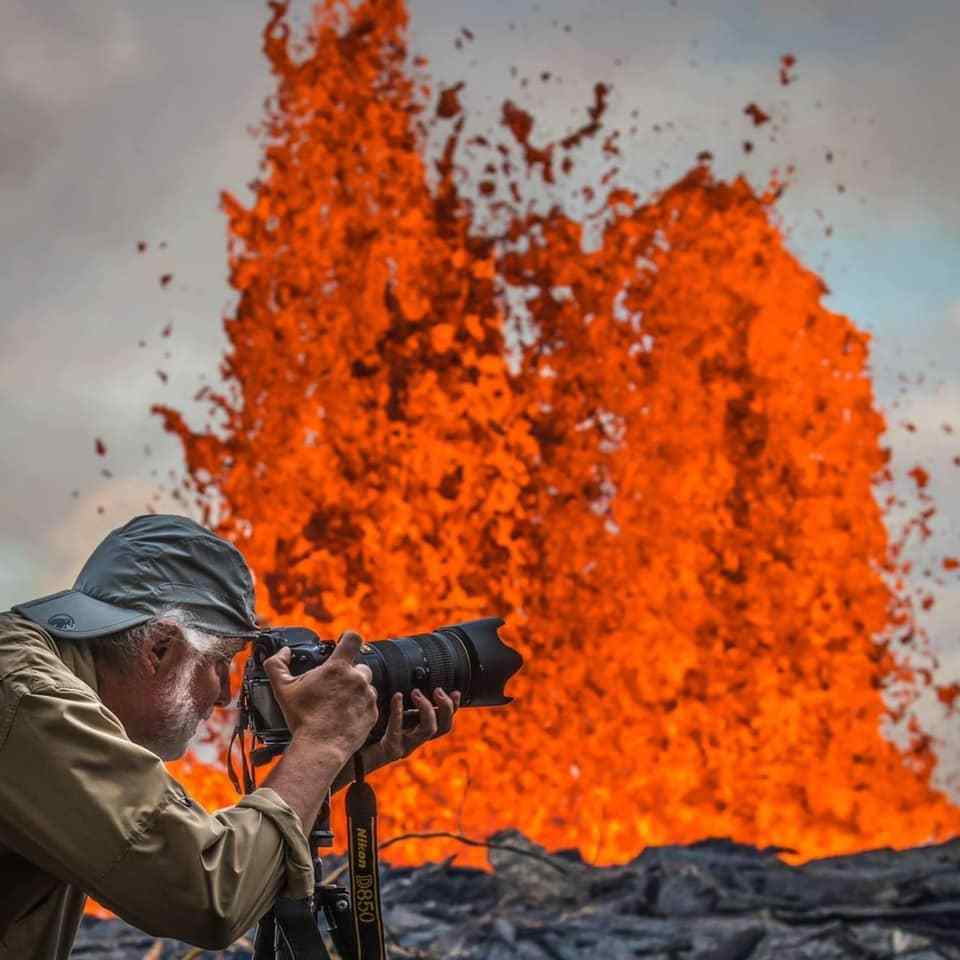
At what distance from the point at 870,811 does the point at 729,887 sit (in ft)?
13.4

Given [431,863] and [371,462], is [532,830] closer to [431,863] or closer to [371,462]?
[431,863]

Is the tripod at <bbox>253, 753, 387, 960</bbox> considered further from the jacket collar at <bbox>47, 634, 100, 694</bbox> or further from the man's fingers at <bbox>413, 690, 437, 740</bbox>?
the jacket collar at <bbox>47, 634, 100, 694</bbox>

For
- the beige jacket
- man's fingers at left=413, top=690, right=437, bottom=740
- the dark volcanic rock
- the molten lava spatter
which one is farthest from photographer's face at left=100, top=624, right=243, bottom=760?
the molten lava spatter

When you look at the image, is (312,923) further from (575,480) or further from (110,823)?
(575,480)

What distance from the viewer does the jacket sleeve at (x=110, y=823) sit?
7.01 ft

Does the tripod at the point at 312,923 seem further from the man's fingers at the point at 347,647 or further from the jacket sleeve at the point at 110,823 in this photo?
the jacket sleeve at the point at 110,823

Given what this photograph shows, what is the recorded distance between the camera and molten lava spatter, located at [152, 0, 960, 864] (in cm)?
1439

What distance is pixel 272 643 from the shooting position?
2.93m

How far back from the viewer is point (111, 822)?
2.14 metres

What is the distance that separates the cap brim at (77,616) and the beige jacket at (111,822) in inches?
4.2

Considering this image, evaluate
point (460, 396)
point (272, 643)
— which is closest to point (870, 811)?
point (460, 396)

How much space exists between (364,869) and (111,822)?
1.04 meters

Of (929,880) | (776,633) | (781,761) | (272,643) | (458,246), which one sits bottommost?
(272,643)

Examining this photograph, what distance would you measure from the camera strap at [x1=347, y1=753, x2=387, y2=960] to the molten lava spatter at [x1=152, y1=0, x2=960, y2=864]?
10771mm
